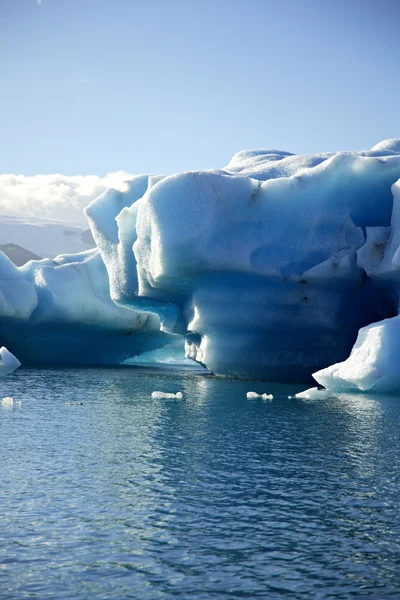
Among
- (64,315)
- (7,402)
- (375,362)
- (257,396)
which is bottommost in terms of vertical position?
(7,402)

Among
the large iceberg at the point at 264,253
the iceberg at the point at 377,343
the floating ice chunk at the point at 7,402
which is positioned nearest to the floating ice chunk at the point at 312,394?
the iceberg at the point at 377,343

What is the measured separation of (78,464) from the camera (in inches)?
310

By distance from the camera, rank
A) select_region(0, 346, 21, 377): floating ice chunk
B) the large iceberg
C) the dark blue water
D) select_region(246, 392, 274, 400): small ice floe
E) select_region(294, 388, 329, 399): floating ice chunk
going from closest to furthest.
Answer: the dark blue water < select_region(246, 392, 274, 400): small ice floe < select_region(294, 388, 329, 399): floating ice chunk < the large iceberg < select_region(0, 346, 21, 377): floating ice chunk

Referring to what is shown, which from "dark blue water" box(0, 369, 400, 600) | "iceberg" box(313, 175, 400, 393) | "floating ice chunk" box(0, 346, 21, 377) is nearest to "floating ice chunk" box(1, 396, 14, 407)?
"dark blue water" box(0, 369, 400, 600)

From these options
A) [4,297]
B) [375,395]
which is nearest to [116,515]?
[375,395]

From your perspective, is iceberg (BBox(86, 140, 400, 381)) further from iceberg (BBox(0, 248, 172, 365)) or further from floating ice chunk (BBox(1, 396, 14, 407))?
iceberg (BBox(0, 248, 172, 365))

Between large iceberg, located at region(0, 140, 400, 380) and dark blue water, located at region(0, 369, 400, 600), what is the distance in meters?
6.19

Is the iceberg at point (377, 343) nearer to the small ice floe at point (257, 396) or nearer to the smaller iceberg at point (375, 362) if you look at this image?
the smaller iceberg at point (375, 362)

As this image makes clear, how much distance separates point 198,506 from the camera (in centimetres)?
632

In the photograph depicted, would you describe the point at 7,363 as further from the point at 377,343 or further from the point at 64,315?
the point at 377,343

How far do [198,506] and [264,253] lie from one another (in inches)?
465

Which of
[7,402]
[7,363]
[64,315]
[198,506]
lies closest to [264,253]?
[7,402]

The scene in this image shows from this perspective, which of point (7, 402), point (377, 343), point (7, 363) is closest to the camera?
point (7, 402)

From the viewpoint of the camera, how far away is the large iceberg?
17094mm
